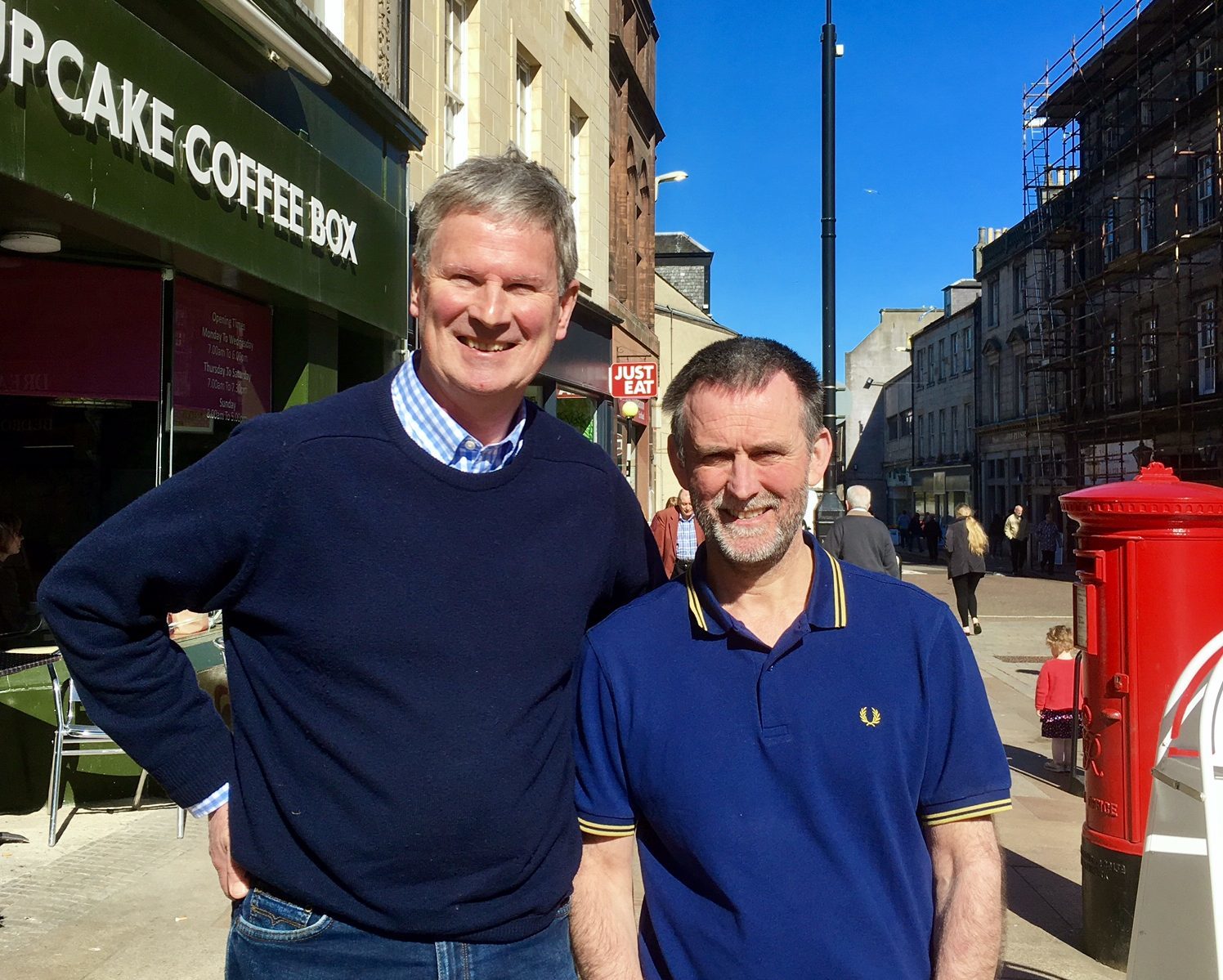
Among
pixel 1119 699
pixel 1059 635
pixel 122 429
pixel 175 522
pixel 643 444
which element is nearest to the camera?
pixel 175 522

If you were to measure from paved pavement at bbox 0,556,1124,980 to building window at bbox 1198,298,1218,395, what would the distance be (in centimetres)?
2377

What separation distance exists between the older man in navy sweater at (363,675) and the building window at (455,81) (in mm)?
9923

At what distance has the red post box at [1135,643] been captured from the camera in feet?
15.2

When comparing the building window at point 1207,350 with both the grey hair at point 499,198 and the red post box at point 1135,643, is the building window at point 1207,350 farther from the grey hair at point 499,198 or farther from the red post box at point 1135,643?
the grey hair at point 499,198

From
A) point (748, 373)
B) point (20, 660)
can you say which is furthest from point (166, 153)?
point (748, 373)

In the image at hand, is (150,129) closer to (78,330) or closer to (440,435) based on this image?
(78,330)

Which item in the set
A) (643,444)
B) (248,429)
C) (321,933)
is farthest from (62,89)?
(643,444)

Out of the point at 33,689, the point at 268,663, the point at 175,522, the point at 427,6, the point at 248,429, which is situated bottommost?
the point at 33,689

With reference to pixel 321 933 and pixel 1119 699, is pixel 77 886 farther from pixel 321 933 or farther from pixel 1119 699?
pixel 1119 699

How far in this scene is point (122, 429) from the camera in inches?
293

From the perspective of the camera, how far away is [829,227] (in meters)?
11.9

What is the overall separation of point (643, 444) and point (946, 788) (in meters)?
21.6

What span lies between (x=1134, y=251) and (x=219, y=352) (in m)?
30.5

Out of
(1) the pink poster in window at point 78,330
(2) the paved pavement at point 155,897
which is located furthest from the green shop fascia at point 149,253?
(2) the paved pavement at point 155,897
